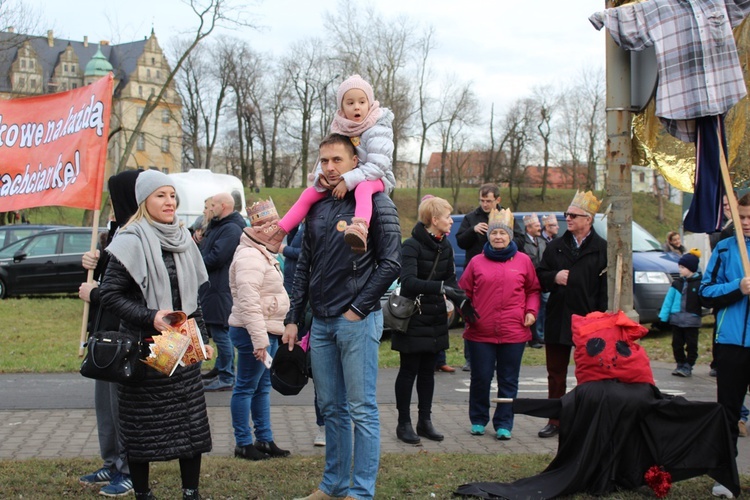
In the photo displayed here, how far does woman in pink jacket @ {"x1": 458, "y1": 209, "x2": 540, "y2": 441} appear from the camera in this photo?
7.11 metres

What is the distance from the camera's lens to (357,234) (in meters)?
4.41

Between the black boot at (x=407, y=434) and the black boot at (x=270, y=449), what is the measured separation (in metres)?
1.02

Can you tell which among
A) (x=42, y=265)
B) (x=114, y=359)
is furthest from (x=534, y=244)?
(x=42, y=265)

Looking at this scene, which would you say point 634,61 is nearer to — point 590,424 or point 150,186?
point 590,424

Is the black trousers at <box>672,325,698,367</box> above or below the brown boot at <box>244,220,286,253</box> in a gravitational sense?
below

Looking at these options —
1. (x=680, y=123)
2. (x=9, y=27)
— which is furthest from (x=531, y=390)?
(x=9, y=27)

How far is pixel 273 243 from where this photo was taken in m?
5.40

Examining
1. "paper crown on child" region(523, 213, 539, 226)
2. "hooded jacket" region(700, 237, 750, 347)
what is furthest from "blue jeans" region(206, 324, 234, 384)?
"paper crown on child" region(523, 213, 539, 226)

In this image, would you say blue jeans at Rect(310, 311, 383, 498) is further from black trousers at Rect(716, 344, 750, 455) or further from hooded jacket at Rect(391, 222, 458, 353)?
black trousers at Rect(716, 344, 750, 455)

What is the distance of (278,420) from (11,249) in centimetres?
1522

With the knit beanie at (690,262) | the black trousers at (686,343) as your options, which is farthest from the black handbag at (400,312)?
the knit beanie at (690,262)

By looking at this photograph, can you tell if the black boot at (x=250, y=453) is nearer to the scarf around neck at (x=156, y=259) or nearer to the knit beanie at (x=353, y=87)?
the scarf around neck at (x=156, y=259)

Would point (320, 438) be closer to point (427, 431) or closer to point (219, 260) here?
point (427, 431)

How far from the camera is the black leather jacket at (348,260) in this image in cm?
475
